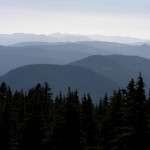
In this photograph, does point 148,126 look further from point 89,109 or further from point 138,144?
point 89,109

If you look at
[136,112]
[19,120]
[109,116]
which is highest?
[136,112]

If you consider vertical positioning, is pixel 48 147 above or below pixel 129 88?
below

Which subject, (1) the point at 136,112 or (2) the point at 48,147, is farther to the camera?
(2) the point at 48,147

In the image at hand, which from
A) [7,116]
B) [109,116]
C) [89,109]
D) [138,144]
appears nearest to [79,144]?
[138,144]

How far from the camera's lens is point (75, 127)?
19688 millimetres

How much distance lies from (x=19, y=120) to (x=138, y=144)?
2416 cm

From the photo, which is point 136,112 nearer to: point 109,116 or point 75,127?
point 75,127

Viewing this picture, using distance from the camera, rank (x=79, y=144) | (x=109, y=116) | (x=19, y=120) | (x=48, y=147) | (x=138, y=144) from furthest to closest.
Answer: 1. (x=19, y=120)
2. (x=109, y=116)
3. (x=48, y=147)
4. (x=79, y=144)
5. (x=138, y=144)

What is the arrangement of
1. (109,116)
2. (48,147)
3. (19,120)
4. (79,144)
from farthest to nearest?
(19,120), (109,116), (48,147), (79,144)

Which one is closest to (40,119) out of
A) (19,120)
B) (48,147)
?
(48,147)

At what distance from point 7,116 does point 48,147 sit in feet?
18.9

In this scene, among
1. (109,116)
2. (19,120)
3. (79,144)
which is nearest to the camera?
(79,144)

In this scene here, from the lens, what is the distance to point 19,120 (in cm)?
3884

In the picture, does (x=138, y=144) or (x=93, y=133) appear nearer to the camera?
(x=138, y=144)
